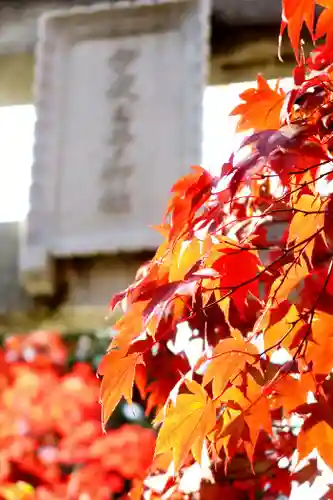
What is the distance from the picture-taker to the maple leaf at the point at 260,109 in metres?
0.67

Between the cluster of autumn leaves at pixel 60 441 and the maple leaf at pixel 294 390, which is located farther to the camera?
the cluster of autumn leaves at pixel 60 441

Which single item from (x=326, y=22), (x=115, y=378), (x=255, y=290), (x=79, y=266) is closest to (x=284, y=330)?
(x=255, y=290)

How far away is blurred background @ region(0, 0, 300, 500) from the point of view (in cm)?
179

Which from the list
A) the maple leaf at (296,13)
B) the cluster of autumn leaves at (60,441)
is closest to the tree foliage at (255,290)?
the maple leaf at (296,13)

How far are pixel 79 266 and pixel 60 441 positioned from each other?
1.62 feet

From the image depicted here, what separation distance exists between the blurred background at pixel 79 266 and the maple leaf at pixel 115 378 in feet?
→ 3.46

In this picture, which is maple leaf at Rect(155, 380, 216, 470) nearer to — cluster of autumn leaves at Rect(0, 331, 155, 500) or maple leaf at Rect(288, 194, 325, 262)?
maple leaf at Rect(288, 194, 325, 262)

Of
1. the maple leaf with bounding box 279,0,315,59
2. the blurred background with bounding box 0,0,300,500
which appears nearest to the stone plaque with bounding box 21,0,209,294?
the blurred background with bounding box 0,0,300,500

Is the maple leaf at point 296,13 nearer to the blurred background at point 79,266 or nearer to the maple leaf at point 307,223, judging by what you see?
the maple leaf at point 307,223

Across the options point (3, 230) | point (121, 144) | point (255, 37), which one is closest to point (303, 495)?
point (121, 144)

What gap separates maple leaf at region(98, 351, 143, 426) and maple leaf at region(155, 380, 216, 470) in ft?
0.16

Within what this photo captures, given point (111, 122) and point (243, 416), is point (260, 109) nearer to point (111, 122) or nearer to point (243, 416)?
point (243, 416)

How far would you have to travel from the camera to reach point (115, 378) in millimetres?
658

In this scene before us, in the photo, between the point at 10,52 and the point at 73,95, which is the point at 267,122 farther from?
the point at 10,52
